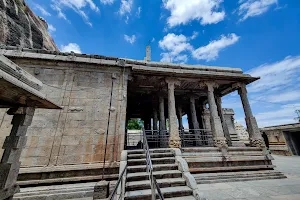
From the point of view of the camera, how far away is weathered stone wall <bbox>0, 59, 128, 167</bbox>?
5309 mm

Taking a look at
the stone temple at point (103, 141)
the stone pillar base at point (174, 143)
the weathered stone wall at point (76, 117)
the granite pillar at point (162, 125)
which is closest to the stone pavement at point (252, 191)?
the stone temple at point (103, 141)

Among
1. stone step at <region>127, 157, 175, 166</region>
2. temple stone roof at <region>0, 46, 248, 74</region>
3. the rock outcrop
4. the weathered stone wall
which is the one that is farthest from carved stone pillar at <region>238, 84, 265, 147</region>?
the rock outcrop

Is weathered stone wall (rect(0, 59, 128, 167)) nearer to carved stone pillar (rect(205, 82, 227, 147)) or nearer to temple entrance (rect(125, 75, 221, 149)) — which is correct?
temple entrance (rect(125, 75, 221, 149))

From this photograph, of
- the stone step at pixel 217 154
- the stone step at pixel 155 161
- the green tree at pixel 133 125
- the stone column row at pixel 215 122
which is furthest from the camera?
the green tree at pixel 133 125

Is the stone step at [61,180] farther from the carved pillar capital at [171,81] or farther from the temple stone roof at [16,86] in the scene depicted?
the carved pillar capital at [171,81]

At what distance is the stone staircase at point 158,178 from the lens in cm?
377

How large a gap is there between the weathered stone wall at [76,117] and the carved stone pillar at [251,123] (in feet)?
23.4

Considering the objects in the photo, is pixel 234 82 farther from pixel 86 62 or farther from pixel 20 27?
pixel 20 27

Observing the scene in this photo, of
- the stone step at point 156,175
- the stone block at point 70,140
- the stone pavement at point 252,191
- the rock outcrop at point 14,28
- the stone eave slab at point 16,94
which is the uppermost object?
the rock outcrop at point 14,28

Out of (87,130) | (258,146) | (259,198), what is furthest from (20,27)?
(258,146)

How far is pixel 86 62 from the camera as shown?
659 centimetres

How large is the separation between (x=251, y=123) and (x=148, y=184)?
273 inches

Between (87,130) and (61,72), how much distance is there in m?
3.12

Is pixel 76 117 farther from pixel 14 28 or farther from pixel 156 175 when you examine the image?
pixel 14 28
